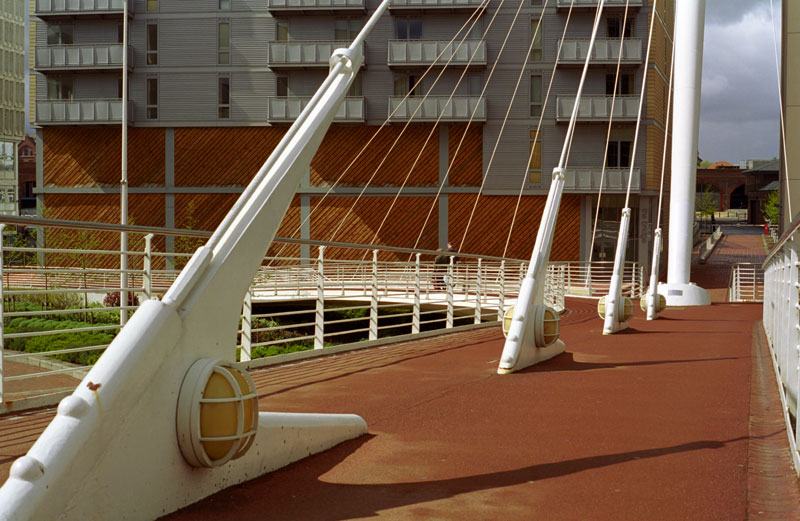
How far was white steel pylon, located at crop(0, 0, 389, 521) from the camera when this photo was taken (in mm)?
3141

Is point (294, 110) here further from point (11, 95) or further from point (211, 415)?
point (11, 95)

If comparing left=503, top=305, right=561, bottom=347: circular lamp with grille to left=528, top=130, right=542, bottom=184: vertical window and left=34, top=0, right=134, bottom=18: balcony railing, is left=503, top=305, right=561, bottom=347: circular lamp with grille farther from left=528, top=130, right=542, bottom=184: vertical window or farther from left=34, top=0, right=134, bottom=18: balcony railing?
left=34, top=0, right=134, bottom=18: balcony railing

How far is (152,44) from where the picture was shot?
136 ft

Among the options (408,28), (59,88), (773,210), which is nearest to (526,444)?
(408,28)

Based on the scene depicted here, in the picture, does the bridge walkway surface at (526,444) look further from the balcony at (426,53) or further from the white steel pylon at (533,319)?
the balcony at (426,53)

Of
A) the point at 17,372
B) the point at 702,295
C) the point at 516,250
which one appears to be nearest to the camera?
the point at 17,372

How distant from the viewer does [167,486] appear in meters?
3.68

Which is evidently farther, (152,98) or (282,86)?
(152,98)

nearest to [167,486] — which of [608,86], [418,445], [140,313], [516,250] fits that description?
[140,313]

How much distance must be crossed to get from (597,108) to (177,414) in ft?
122

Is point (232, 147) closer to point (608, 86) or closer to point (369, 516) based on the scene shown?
point (608, 86)

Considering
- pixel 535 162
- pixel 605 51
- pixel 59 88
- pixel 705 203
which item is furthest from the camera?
pixel 705 203

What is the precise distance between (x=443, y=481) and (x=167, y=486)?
1.34 metres

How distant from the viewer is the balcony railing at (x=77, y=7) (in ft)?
133
